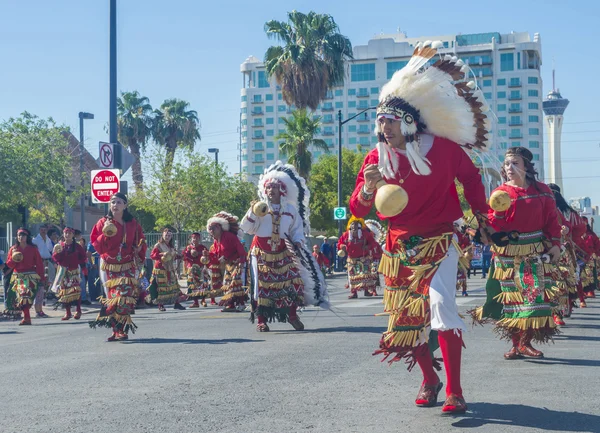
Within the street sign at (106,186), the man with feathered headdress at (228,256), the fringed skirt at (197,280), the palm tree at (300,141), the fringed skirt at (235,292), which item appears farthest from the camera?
the palm tree at (300,141)

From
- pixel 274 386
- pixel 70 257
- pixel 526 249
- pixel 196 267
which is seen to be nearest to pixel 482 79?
pixel 196 267

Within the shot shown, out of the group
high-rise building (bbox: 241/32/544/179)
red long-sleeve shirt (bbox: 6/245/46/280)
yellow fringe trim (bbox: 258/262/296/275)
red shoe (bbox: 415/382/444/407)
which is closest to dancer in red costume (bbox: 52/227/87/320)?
red long-sleeve shirt (bbox: 6/245/46/280)

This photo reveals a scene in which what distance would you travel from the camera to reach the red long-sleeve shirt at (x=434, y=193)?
233 inches

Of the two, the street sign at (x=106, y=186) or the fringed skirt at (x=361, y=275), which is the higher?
the street sign at (x=106, y=186)

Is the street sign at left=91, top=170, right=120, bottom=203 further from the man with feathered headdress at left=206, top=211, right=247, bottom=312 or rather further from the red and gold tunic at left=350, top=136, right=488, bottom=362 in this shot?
the red and gold tunic at left=350, top=136, right=488, bottom=362

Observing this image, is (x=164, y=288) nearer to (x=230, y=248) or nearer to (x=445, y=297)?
(x=230, y=248)

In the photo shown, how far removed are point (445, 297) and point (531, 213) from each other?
3002mm

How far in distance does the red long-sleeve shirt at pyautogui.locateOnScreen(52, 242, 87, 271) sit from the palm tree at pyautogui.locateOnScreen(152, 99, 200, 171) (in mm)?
49700

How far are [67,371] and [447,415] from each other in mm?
4014

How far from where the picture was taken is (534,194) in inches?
332

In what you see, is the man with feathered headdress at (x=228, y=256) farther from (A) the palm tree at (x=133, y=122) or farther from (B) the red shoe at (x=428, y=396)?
(A) the palm tree at (x=133, y=122)

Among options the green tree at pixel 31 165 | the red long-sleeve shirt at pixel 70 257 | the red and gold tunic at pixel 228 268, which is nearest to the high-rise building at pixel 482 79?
the green tree at pixel 31 165

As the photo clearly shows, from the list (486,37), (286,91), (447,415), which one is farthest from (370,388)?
(486,37)

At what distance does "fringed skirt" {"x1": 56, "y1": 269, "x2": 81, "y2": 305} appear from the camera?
16.5 m
